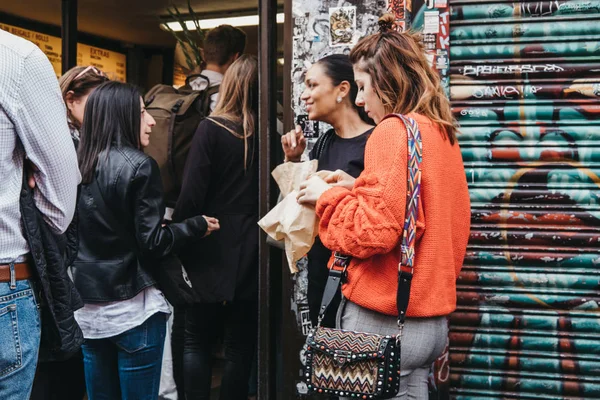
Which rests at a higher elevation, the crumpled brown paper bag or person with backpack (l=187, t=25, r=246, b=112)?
person with backpack (l=187, t=25, r=246, b=112)

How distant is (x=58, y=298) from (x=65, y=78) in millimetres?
1809

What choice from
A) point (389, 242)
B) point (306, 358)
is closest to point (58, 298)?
point (306, 358)

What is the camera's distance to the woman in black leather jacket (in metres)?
3.29

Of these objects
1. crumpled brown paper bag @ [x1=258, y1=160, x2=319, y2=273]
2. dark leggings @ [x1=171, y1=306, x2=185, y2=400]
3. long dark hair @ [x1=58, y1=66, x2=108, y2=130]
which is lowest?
dark leggings @ [x1=171, y1=306, x2=185, y2=400]

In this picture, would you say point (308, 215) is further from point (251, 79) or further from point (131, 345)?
point (251, 79)

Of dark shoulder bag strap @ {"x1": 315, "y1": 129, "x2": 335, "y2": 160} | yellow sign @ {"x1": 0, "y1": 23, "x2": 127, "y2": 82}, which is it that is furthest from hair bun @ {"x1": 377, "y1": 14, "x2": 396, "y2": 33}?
yellow sign @ {"x1": 0, "y1": 23, "x2": 127, "y2": 82}

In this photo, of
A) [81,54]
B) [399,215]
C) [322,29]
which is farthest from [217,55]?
[81,54]

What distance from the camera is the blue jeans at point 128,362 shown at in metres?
3.31

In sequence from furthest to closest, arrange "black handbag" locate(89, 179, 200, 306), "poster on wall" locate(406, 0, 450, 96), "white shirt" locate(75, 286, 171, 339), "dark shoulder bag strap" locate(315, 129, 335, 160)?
"poster on wall" locate(406, 0, 450, 96) < "dark shoulder bag strap" locate(315, 129, 335, 160) < "black handbag" locate(89, 179, 200, 306) < "white shirt" locate(75, 286, 171, 339)

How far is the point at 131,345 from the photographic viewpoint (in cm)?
330

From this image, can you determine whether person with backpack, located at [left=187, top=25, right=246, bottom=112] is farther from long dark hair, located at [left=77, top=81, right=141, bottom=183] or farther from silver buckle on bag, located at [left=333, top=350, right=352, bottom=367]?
silver buckle on bag, located at [left=333, top=350, right=352, bottom=367]

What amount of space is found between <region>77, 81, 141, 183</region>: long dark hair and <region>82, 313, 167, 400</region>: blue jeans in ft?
2.58

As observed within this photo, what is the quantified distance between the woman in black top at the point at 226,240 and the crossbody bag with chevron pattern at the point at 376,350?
5.06 feet

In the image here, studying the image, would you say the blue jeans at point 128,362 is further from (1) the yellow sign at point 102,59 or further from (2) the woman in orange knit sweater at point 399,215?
(1) the yellow sign at point 102,59
